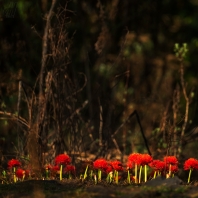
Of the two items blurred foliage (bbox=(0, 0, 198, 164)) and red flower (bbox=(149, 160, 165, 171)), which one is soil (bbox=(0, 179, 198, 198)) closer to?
red flower (bbox=(149, 160, 165, 171))

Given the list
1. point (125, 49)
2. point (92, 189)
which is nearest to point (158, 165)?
point (92, 189)

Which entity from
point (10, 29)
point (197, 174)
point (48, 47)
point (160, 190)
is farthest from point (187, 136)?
point (160, 190)

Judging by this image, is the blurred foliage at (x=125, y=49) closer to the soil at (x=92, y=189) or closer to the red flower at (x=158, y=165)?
the red flower at (x=158, y=165)

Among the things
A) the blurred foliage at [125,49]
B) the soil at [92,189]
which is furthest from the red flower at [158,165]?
the blurred foliage at [125,49]

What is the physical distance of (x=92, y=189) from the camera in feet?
20.0

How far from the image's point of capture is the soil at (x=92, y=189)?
585cm

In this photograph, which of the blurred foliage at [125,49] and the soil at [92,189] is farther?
the blurred foliage at [125,49]

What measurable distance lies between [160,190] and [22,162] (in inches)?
105

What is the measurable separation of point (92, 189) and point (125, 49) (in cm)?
788

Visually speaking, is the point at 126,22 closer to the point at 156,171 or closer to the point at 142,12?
the point at 142,12

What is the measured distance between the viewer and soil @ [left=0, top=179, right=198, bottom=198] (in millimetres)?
5852

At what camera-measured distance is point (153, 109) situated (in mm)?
11953

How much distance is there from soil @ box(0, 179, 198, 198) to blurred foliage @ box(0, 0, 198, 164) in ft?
15.7

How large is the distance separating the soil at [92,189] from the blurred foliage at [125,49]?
4789 mm
